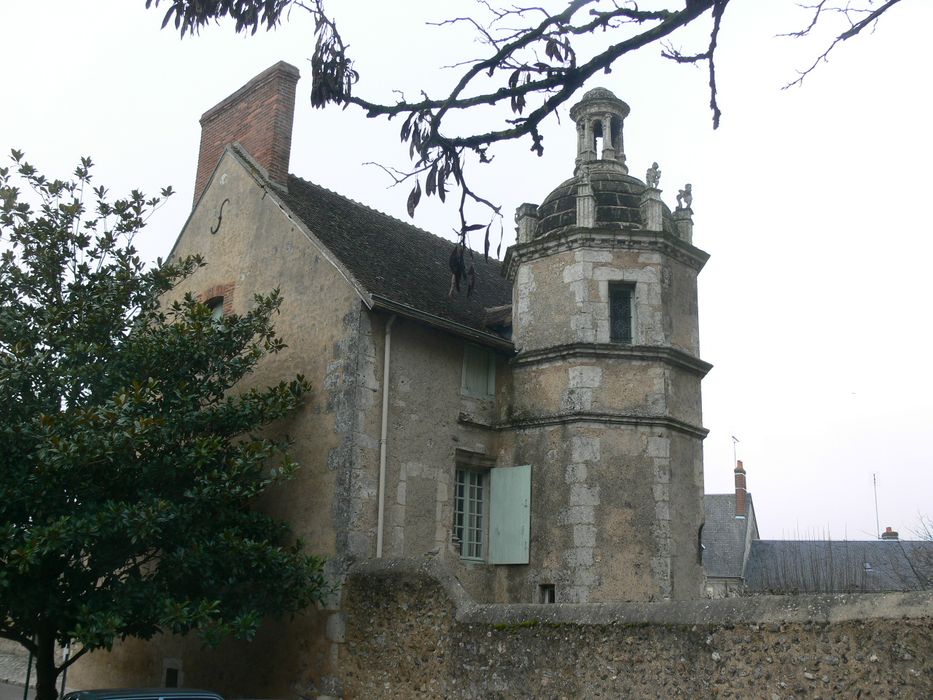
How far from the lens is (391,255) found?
584 inches

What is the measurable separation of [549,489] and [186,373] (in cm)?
497

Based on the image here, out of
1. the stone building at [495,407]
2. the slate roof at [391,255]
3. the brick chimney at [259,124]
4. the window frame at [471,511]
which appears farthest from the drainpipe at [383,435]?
the brick chimney at [259,124]

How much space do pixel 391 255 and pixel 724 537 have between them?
21.6 meters

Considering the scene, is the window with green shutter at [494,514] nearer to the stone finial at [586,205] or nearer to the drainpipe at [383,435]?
the drainpipe at [383,435]

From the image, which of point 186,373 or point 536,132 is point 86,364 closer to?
point 186,373

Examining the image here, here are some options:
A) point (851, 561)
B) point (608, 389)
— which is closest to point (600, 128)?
point (608, 389)

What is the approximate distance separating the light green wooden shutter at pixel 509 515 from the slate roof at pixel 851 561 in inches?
387

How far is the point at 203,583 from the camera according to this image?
10.4m

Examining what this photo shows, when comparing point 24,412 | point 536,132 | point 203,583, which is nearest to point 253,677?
point 203,583

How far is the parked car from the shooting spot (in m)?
8.53

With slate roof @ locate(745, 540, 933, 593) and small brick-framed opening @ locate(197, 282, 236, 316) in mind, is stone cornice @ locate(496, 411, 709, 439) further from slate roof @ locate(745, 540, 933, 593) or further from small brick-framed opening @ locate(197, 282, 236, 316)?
slate roof @ locate(745, 540, 933, 593)

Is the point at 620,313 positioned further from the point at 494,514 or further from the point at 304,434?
the point at 304,434

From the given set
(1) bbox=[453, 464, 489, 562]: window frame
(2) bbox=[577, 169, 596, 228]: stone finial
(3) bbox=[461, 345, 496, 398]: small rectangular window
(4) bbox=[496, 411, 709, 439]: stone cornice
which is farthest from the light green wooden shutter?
(2) bbox=[577, 169, 596, 228]: stone finial

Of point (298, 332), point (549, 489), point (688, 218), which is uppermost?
point (688, 218)
